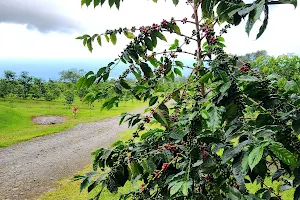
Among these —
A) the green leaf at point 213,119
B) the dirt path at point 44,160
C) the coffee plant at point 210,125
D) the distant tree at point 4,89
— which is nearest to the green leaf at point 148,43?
the coffee plant at point 210,125

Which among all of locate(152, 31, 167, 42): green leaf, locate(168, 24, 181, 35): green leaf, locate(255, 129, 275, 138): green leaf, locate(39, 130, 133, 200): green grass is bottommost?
locate(39, 130, 133, 200): green grass

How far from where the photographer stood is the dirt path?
25.2 feet

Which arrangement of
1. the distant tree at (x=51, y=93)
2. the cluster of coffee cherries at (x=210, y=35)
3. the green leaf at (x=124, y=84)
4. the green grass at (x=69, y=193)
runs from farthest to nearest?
1. the distant tree at (x=51, y=93)
2. the green grass at (x=69, y=193)
3. the green leaf at (x=124, y=84)
4. the cluster of coffee cherries at (x=210, y=35)

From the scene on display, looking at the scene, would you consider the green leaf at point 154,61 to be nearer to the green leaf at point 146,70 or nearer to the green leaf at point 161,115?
the green leaf at point 146,70

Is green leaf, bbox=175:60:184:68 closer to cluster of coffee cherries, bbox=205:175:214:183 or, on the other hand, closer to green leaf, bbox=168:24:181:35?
green leaf, bbox=168:24:181:35

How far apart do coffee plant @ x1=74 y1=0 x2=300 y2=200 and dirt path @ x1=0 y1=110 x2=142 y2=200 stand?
659 cm

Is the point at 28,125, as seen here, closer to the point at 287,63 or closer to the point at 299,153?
the point at 287,63

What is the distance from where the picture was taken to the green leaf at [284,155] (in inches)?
26.1

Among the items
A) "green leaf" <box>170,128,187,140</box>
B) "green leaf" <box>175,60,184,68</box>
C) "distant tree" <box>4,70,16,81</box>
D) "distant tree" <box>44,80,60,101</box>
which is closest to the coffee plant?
"green leaf" <box>170,128,187,140</box>

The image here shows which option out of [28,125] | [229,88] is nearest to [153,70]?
[229,88]

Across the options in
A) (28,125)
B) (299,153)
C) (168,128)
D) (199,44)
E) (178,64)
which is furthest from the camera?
(28,125)

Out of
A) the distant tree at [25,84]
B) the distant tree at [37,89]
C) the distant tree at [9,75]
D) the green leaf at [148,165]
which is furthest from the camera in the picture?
the distant tree at [9,75]

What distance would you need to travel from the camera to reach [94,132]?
15680 millimetres

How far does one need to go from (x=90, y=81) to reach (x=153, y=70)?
14.7 inches
